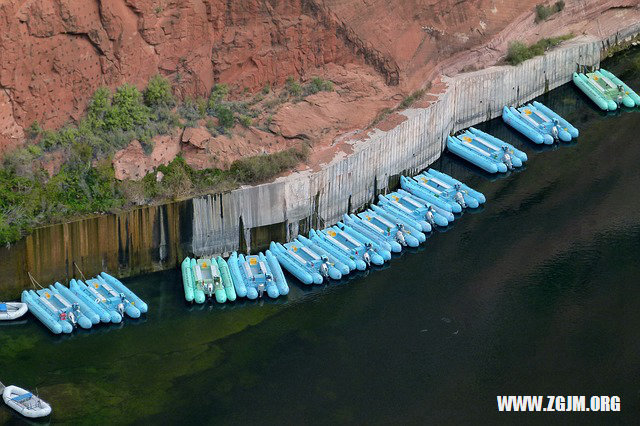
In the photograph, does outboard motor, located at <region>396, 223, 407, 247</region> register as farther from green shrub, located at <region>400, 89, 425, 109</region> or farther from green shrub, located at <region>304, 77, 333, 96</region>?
green shrub, located at <region>304, 77, 333, 96</region>

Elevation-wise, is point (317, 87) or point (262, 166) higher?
point (317, 87)

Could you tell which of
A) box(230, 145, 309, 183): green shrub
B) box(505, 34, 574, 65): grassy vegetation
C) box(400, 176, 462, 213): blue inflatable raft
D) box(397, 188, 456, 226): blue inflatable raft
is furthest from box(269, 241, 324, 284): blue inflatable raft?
box(505, 34, 574, 65): grassy vegetation

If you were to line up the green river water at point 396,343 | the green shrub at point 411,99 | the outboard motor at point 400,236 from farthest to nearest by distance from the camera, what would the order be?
1. the green shrub at point 411,99
2. the outboard motor at point 400,236
3. the green river water at point 396,343

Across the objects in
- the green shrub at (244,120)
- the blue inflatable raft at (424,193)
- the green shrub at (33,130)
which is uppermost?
the green shrub at (33,130)

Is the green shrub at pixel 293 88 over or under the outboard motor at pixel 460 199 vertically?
over

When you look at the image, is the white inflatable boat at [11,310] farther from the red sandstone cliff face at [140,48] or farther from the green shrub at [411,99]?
the green shrub at [411,99]

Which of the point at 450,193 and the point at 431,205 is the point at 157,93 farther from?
the point at 450,193

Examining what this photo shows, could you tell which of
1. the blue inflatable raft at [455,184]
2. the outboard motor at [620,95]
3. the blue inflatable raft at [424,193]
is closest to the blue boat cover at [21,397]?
the blue inflatable raft at [424,193]

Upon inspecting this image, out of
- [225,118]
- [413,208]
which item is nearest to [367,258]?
[413,208]
